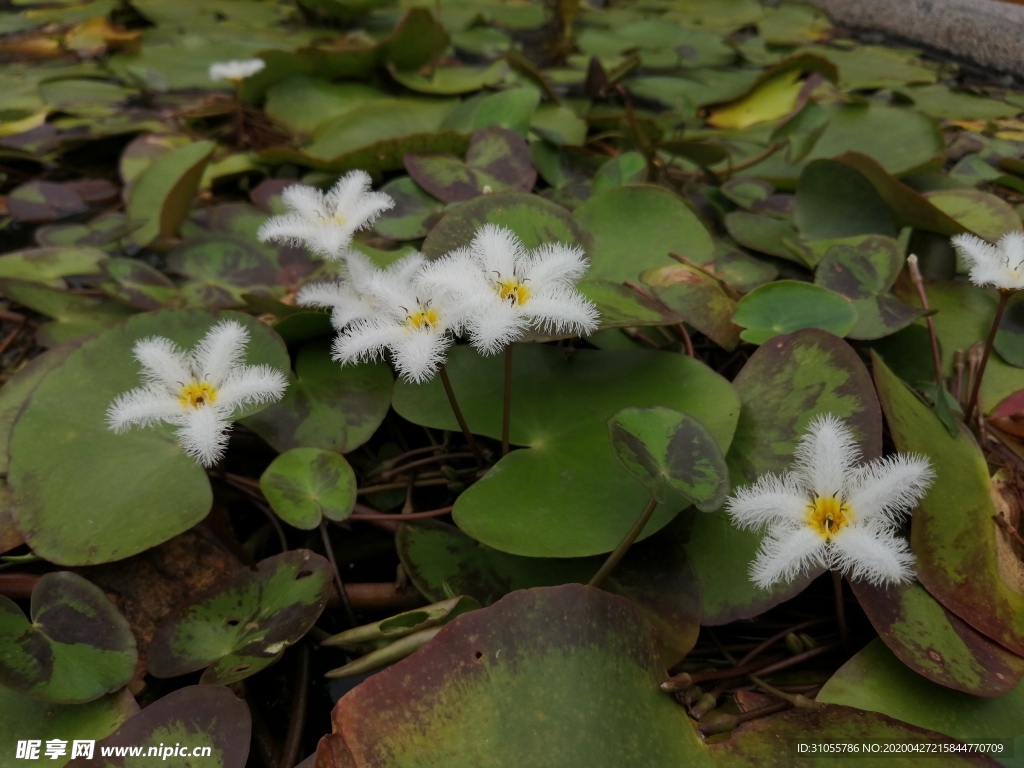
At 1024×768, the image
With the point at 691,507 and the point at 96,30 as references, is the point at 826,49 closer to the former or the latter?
the point at 691,507

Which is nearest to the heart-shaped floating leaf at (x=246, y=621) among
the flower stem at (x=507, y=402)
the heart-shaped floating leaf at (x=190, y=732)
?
the heart-shaped floating leaf at (x=190, y=732)

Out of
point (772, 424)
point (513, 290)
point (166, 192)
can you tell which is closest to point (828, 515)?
point (772, 424)

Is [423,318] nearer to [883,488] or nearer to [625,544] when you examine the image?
[625,544]

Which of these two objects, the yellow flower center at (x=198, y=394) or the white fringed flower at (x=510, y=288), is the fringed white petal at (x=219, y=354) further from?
the white fringed flower at (x=510, y=288)

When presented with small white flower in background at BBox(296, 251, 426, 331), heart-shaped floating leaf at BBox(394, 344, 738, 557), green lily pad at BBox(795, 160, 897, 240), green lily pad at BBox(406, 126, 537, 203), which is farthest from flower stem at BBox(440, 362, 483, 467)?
green lily pad at BBox(795, 160, 897, 240)

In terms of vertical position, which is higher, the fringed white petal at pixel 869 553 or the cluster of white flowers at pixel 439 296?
the cluster of white flowers at pixel 439 296
